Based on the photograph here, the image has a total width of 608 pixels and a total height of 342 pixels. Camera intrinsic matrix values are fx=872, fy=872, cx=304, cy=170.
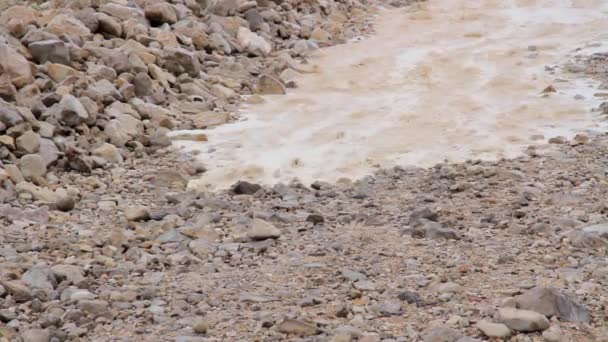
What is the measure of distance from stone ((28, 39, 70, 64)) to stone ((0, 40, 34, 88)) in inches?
18.0

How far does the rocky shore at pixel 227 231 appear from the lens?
3896mm

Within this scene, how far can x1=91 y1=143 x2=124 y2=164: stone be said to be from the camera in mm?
6781

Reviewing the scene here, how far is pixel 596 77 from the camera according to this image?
30.9ft

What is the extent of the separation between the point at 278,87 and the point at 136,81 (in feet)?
5.65

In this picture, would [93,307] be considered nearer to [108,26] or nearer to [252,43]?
[108,26]

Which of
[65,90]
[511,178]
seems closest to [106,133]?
[65,90]

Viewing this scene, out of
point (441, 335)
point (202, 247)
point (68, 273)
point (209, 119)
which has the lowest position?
point (209, 119)

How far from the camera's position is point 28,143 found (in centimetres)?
637

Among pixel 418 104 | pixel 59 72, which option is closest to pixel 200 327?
pixel 59 72

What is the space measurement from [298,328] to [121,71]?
5010 mm

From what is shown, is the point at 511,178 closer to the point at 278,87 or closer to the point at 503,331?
the point at 503,331

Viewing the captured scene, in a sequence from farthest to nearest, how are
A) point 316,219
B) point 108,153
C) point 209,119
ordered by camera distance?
point 209,119
point 108,153
point 316,219

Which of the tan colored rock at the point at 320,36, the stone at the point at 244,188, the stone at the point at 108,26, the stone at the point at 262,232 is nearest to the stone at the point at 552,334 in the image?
the stone at the point at 262,232

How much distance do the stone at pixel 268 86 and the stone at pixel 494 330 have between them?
5.88 metres
